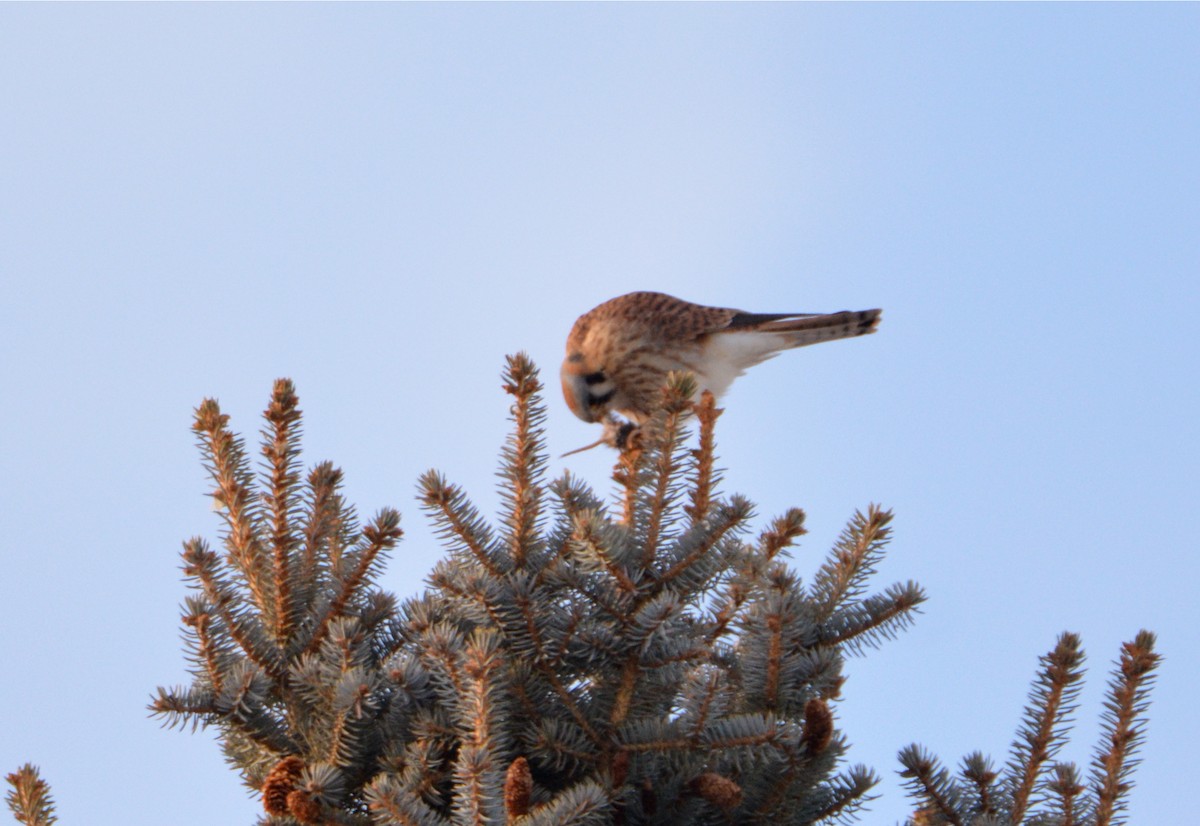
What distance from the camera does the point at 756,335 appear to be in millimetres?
7328

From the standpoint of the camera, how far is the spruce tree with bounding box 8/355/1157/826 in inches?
100

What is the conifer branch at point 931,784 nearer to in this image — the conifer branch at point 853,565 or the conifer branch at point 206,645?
the conifer branch at point 853,565

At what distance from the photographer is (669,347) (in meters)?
7.37

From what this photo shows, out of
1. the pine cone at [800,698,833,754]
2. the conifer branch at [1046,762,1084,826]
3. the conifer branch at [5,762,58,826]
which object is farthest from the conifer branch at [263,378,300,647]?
the conifer branch at [1046,762,1084,826]

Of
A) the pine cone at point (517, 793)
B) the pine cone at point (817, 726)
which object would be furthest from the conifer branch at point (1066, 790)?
the pine cone at point (517, 793)

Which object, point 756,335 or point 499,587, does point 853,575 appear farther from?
point 756,335

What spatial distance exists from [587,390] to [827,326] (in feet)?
4.82

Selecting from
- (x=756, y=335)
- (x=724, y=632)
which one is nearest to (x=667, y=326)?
(x=756, y=335)

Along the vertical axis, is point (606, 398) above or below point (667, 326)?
below

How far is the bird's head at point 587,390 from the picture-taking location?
23.7ft

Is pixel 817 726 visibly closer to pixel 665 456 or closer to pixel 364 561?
pixel 665 456

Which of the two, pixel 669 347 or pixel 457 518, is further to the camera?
pixel 669 347

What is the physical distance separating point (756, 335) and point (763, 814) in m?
4.89

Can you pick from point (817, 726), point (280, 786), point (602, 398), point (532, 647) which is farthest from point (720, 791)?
point (602, 398)
